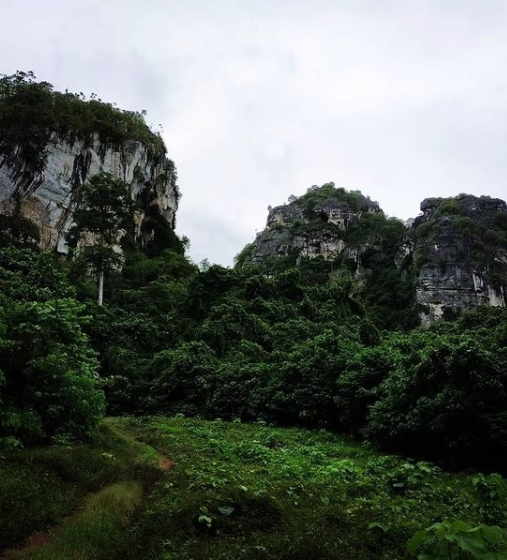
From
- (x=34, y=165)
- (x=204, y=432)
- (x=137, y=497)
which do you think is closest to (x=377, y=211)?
(x=34, y=165)

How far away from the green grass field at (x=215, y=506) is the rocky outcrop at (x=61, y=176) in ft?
92.2

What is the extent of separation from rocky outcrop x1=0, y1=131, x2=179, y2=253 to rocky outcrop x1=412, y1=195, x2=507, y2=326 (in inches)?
1425

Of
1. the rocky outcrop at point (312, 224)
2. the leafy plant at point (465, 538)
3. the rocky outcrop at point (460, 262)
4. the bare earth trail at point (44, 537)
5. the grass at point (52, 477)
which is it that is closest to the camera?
the leafy plant at point (465, 538)

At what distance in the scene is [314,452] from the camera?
38.8 ft

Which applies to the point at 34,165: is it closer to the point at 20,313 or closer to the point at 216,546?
the point at 20,313

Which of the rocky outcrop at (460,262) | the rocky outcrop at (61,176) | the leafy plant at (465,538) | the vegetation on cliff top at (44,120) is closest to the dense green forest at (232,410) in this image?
the leafy plant at (465,538)

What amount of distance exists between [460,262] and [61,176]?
47.3 metres

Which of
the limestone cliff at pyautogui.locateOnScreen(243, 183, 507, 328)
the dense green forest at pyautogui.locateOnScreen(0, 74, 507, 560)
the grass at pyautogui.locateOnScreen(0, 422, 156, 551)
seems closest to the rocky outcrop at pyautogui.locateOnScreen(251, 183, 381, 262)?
the limestone cliff at pyautogui.locateOnScreen(243, 183, 507, 328)

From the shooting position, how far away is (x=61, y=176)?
3644cm

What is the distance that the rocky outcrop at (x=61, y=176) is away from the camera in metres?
34.0

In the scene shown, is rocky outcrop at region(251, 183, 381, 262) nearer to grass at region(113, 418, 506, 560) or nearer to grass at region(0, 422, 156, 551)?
grass at region(113, 418, 506, 560)

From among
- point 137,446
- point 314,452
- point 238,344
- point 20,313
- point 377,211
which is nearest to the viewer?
point 20,313

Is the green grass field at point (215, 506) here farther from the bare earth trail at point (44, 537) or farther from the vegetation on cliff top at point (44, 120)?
the vegetation on cliff top at point (44, 120)

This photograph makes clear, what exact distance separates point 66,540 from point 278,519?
2.47 metres
